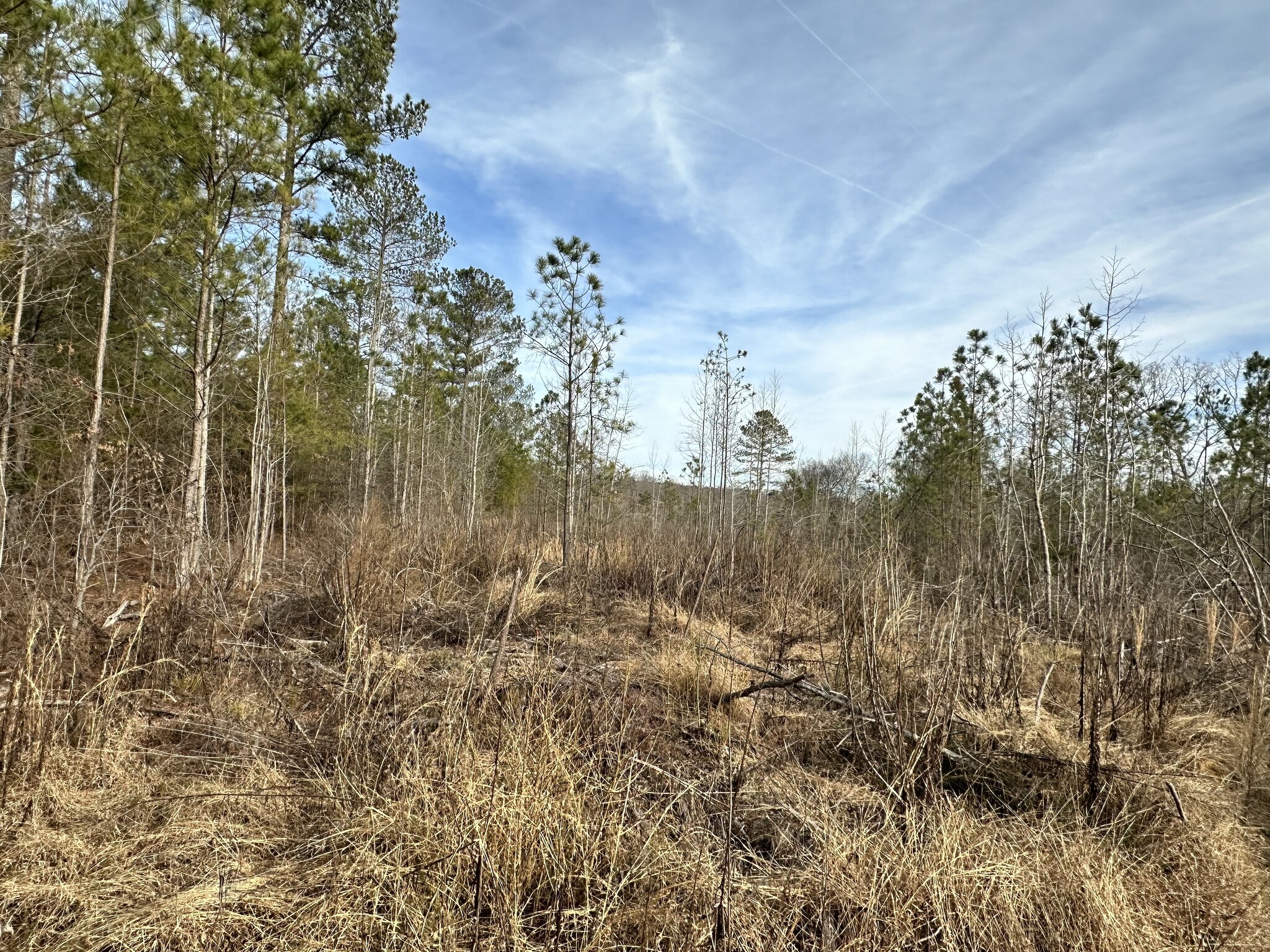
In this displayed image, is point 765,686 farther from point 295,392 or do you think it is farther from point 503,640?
point 295,392

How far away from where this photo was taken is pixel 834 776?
9.89 ft

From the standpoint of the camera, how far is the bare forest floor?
6.03ft

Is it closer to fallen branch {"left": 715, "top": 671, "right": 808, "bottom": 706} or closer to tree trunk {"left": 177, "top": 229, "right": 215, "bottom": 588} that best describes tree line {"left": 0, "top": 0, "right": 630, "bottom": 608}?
tree trunk {"left": 177, "top": 229, "right": 215, "bottom": 588}

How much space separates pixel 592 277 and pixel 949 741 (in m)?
7.40

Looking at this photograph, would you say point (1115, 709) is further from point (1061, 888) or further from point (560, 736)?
point (560, 736)

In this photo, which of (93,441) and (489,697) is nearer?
(489,697)

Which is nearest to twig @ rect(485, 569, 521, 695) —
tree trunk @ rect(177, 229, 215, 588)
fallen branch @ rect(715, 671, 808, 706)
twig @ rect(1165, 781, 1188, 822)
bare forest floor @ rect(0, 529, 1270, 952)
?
bare forest floor @ rect(0, 529, 1270, 952)

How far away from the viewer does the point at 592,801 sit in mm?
2281

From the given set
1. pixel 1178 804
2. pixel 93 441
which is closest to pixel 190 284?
pixel 93 441

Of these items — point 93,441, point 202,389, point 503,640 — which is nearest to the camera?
point 503,640

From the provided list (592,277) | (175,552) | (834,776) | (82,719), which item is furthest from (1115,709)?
(592,277)

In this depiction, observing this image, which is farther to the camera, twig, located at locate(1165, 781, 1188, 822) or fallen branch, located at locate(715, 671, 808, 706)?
fallen branch, located at locate(715, 671, 808, 706)

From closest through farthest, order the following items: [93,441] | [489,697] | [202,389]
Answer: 1. [489,697]
2. [93,441]
3. [202,389]

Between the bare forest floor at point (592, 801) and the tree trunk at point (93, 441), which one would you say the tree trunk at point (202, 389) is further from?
the bare forest floor at point (592, 801)
